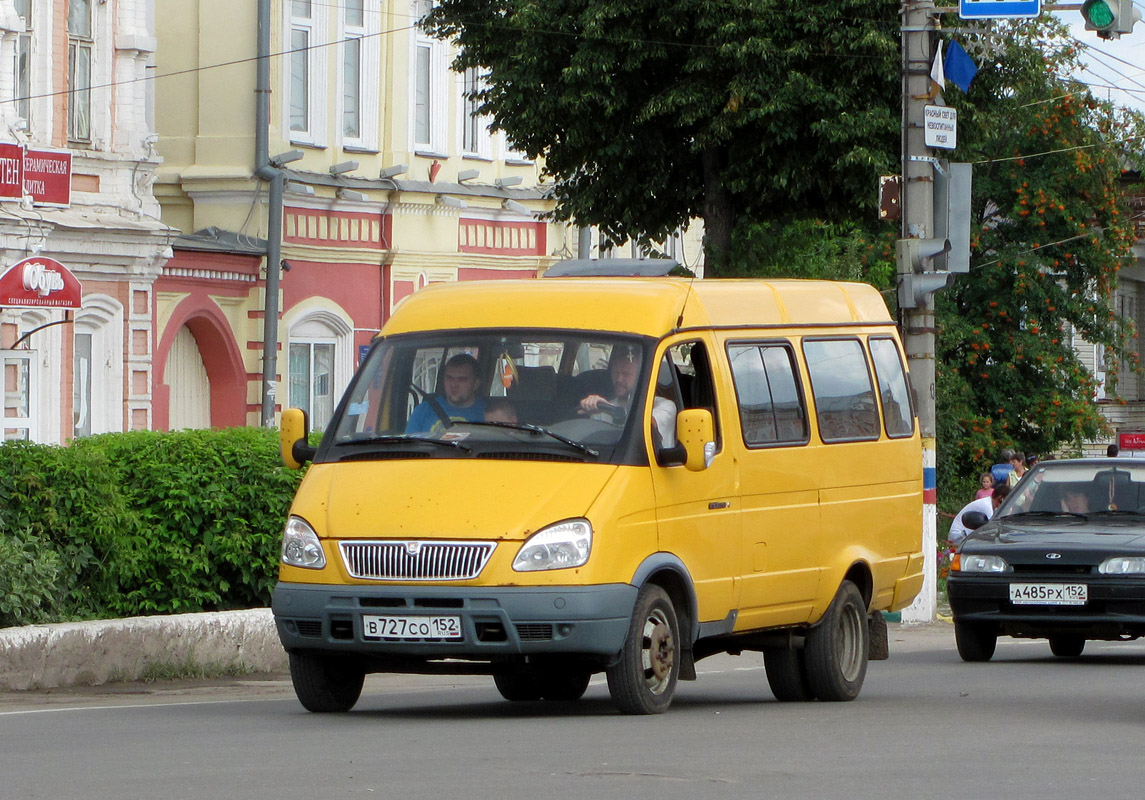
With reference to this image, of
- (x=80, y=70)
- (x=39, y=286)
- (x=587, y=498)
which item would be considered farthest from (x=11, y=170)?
(x=587, y=498)

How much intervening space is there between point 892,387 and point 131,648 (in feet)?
16.5

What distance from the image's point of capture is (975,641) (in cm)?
1798

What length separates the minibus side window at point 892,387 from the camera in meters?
14.4

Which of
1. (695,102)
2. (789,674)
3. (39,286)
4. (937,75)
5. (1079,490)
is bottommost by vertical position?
(789,674)

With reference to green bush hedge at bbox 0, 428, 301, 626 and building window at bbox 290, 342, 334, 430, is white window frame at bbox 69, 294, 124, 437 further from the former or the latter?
green bush hedge at bbox 0, 428, 301, 626

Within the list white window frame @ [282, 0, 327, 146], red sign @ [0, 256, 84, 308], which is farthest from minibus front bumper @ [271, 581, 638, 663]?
white window frame @ [282, 0, 327, 146]

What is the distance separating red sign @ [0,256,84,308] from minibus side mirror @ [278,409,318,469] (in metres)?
16.4

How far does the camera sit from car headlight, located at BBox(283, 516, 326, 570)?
11.6 m

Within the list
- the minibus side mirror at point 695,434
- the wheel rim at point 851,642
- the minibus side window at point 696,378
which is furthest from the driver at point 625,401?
the wheel rim at point 851,642

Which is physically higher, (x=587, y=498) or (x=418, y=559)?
(x=587, y=498)

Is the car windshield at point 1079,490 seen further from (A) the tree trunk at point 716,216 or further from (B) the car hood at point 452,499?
(A) the tree trunk at point 716,216

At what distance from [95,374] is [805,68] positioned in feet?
34.3

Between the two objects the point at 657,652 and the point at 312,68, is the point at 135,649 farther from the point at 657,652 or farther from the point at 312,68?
the point at 312,68

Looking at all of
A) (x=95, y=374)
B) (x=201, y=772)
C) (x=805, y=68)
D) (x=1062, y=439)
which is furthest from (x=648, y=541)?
(x=1062, y=439)
